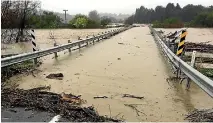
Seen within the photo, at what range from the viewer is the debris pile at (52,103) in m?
6.45

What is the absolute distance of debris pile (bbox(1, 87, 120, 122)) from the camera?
6.45 m

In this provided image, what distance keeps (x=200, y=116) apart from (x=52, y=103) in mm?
2844

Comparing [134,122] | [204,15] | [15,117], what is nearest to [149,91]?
[134,122]

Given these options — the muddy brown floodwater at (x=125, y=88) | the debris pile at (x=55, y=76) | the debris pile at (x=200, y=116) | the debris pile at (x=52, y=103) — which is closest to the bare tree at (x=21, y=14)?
the muddy brown floodwater at (x=125, y=88)

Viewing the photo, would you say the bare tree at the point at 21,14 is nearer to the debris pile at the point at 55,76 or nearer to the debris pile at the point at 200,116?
the debris pile at the point at 55,76

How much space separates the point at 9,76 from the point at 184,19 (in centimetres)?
15753

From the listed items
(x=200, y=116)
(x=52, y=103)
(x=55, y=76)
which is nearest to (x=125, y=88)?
(x=55, y=76)

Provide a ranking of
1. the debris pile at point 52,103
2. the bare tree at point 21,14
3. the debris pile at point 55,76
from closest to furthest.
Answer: the debris pile at point 52,103
the debris pile at point 55,76
the bare tree at point 21,14

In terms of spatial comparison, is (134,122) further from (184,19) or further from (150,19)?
(150,19)

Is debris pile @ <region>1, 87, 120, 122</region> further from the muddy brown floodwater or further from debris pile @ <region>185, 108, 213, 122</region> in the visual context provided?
debris pile @ <region>185, 108, 213, 122</region>

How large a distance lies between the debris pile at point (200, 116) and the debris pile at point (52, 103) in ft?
4.74

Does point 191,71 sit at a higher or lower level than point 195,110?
higher

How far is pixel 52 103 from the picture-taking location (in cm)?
731

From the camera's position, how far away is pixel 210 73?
11891 mm
